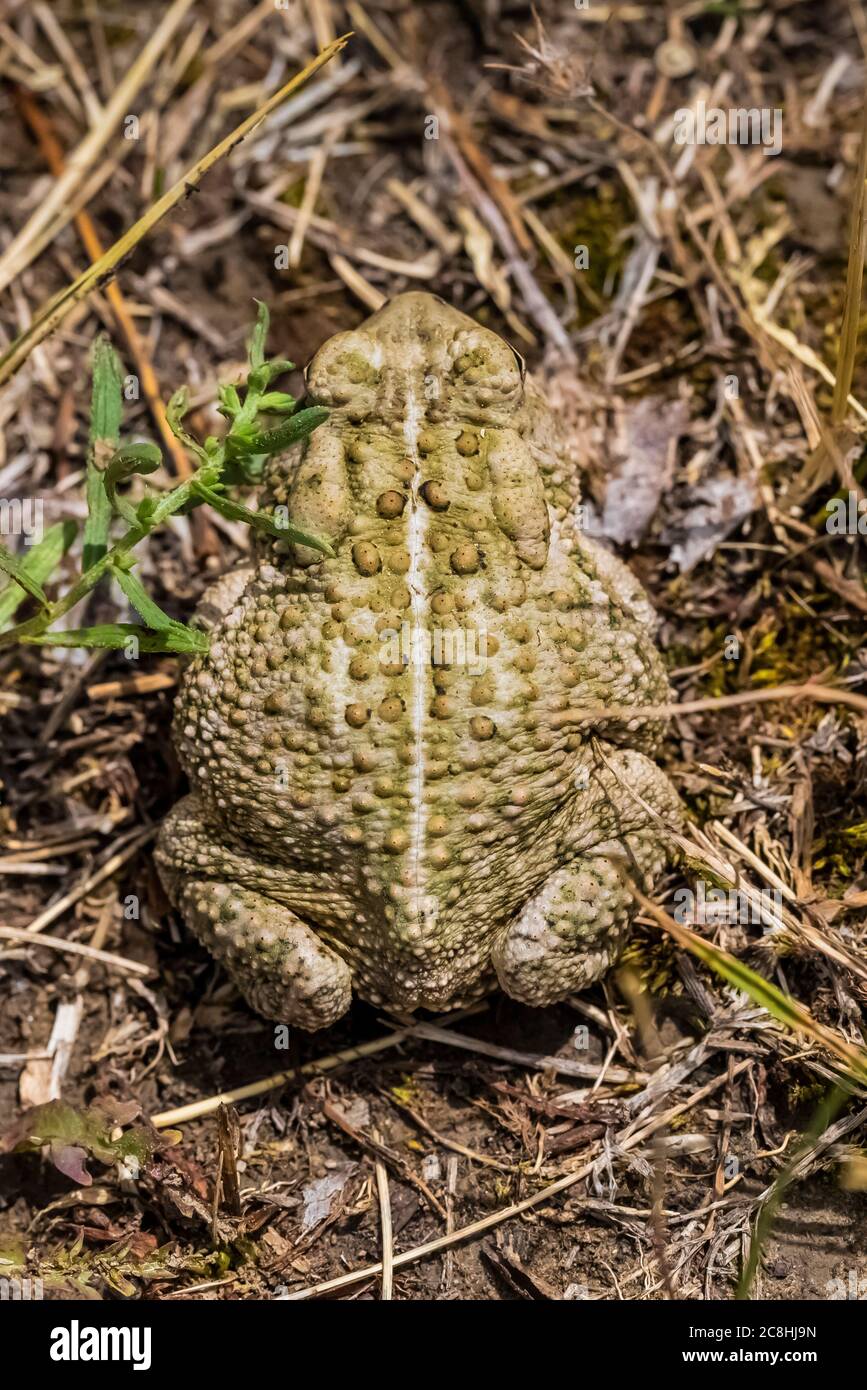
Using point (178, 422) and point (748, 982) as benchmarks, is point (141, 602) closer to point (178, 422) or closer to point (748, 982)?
point (178, 422)

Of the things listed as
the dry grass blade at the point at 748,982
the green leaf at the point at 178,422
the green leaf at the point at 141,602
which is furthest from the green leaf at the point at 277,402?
the dry grass blade at the point at 748,982

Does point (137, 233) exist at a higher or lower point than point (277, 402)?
higher

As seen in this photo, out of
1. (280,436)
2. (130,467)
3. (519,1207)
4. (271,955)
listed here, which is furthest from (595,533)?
(519,1207)

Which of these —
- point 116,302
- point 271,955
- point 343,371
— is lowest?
point 271,955

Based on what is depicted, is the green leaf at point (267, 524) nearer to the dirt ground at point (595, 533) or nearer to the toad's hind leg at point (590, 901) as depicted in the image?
the dirt ground at point (595, 533)

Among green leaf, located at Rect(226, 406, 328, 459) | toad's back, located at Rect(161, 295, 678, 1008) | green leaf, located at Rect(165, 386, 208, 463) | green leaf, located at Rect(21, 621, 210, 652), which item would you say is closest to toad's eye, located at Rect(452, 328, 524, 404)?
toad's back, located at Rect(161, 295, 678, 1008)

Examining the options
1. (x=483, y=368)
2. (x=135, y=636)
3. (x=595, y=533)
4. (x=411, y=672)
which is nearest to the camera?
(x=411, y=672)

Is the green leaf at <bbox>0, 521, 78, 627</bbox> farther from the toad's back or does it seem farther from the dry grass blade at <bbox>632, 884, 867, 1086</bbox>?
the dry grass blade at <bbox>632, 884, 867, 1086</bbox>
